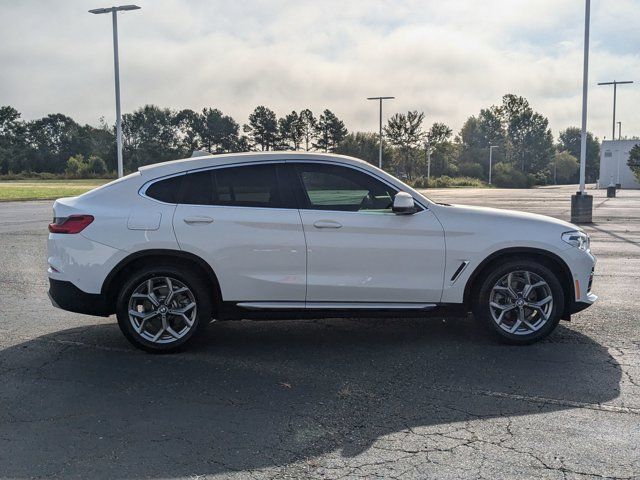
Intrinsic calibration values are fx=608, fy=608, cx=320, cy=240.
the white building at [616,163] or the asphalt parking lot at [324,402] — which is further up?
the white building at [616,163]

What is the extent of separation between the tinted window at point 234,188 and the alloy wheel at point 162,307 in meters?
0.74

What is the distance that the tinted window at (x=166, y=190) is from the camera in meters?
5.11

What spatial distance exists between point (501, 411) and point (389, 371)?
1009 millimetres

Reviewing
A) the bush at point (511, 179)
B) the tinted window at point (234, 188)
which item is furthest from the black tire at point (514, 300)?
the bush at point (511, 179)

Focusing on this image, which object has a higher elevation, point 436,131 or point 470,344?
point 436,131

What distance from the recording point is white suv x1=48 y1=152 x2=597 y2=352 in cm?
500

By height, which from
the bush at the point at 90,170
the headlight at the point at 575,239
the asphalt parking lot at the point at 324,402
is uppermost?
the bush at the point at 90,170

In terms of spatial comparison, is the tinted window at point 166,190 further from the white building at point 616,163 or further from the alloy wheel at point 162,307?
the white building at point 616,163

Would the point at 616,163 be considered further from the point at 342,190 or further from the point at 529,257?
the point at 342,190

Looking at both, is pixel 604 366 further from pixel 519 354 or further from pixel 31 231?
pixel 31 231

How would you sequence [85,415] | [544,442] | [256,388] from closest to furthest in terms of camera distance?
[544,442] → [85,415] → [256,388]

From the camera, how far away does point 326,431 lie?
141 inches

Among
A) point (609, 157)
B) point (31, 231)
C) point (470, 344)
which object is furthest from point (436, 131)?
point (470, 344)

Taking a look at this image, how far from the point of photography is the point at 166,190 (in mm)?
5137
